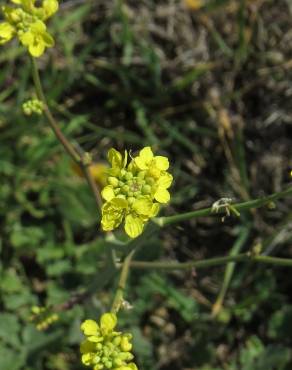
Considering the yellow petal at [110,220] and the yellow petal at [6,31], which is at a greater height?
the yellow petal at [6,31]

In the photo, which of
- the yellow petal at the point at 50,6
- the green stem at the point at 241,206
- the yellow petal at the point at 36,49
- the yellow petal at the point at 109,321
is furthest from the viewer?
the yellow petal at the point at 50,6

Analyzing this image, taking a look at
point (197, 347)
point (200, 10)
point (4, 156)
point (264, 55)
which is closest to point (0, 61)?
point (4, 156)

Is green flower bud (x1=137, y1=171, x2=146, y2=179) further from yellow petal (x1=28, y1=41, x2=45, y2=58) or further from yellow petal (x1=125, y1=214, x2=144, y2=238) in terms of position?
yellow petal (x1=28, y1=41, x2=45, y2=58)

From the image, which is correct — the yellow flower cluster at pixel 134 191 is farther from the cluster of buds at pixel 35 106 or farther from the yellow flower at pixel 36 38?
the yellow flower at pixel 36 38

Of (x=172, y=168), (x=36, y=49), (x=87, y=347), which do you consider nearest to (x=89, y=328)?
(x=87, y=347)

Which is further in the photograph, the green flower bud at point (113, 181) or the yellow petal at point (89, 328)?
the yellow petal at point (89, 328)

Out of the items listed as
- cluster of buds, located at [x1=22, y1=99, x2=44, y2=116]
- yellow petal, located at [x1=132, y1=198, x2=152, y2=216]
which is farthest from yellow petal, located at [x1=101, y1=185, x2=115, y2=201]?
cluster of buds, located at [x1=22, y1=99, x2=44, y2=116]

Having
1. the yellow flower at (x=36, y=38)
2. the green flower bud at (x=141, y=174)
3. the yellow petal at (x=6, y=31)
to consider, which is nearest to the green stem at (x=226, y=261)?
the green flower bud at (x=141, y=174)
